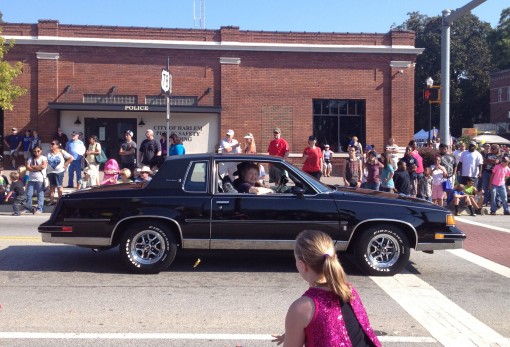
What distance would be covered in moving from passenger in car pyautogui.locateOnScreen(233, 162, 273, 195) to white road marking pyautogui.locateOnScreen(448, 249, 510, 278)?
353 centimetres

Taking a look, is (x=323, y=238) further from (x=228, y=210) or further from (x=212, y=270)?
(x=212, y=270)

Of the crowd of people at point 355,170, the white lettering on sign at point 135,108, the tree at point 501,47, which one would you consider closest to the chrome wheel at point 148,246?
the crowd of people at point 355,170

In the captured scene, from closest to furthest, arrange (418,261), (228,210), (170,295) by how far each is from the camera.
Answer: (170,295)
(228,210)
(418,261)

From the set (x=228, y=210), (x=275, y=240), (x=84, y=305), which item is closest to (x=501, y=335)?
(x=275, y=240)

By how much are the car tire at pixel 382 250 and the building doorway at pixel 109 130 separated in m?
19.3

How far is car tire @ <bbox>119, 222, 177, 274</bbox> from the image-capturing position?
850cm

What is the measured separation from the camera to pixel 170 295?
7.46 metres

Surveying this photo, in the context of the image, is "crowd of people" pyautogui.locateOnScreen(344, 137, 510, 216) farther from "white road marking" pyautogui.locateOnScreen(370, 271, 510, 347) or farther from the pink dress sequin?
the pink dress sequin

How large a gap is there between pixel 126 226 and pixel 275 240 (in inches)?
79.5

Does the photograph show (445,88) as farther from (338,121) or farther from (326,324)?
(326,324)

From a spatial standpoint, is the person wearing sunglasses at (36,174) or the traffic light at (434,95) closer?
the person wearing sunglasses at (36,174)

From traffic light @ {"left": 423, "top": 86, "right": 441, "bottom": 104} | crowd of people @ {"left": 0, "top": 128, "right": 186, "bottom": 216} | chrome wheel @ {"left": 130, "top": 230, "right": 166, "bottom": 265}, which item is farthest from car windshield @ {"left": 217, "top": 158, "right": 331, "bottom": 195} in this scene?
traffic light @ {"left": 423, "top": 86, "right": 441, "bottom": 104}

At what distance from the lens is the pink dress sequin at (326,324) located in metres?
2.97

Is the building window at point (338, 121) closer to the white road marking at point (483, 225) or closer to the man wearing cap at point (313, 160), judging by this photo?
the white road marking at point (483, 225)
